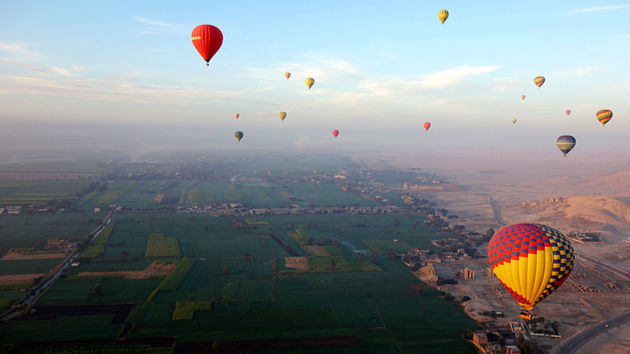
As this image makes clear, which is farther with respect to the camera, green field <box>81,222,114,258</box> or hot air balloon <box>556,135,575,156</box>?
hot air balloon <box>556,135,575,156</box>

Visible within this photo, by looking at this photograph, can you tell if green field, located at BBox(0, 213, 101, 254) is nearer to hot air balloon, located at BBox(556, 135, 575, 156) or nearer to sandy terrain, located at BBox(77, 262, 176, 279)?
sandy terrain, located at BBox(77, 262, 176, 279)

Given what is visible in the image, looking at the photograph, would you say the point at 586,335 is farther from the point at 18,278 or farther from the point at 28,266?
the point at 28,266

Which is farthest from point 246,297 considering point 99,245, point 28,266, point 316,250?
point 99,245

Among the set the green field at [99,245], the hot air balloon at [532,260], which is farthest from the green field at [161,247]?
Answer: the hot air balloon at [532,260]

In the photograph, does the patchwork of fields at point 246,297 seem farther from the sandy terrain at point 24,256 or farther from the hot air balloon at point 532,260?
the hot air balloon at point 532,260

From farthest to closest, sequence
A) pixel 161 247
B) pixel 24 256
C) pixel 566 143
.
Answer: pixel 161 247, pixel 566 143, pixel 24 256

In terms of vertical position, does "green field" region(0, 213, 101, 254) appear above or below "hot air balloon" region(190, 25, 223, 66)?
below

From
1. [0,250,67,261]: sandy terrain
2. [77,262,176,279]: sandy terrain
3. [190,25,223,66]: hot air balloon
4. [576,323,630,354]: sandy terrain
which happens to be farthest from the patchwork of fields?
[190,25,223,66]: hot air balloon
